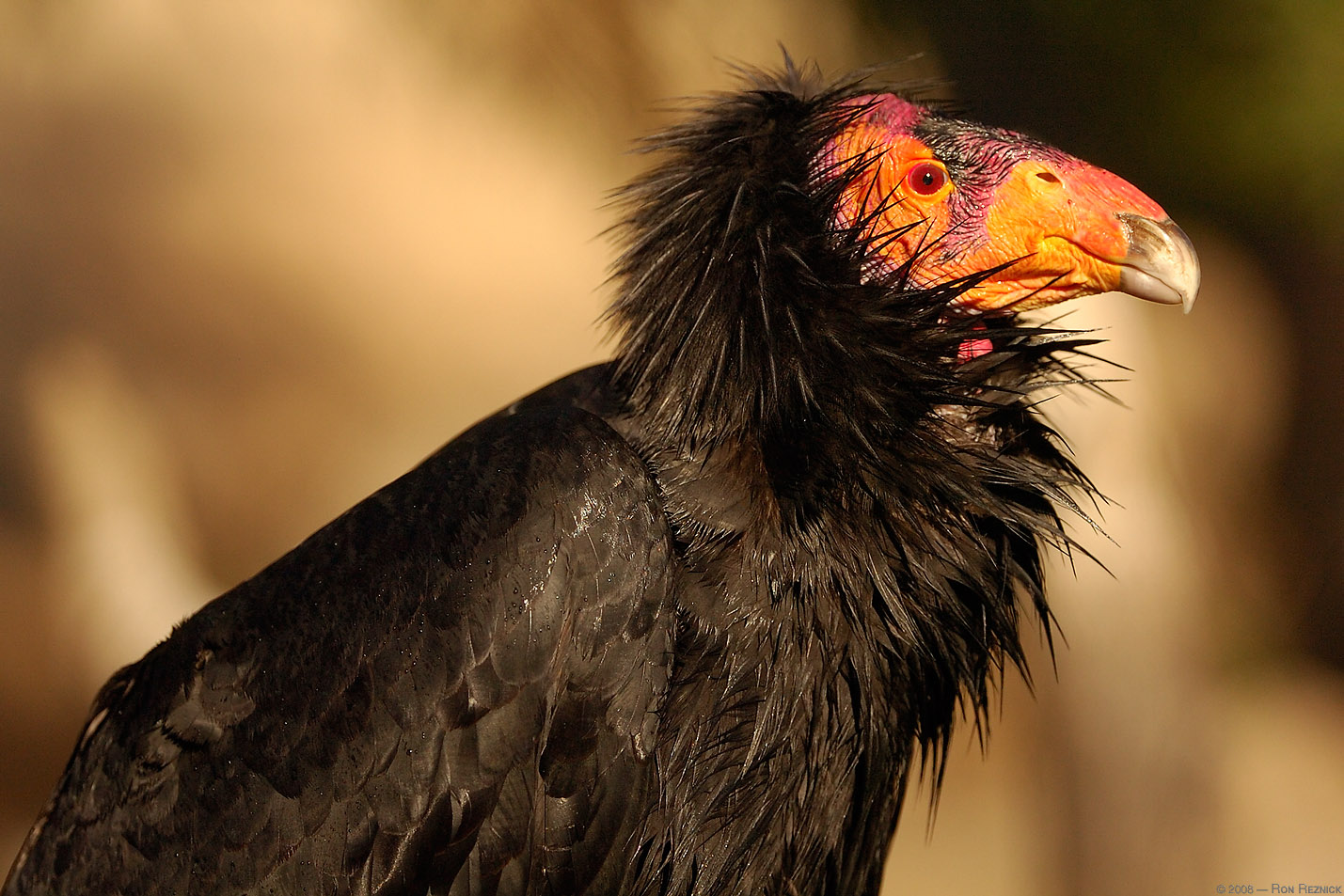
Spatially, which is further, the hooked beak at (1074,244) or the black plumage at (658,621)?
the hooked beak at (1074,244)

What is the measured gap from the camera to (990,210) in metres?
1.99

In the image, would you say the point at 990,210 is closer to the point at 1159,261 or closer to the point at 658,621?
the point at 1159,261

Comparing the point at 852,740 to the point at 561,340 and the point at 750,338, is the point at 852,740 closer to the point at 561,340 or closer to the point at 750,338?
the point at 750,338

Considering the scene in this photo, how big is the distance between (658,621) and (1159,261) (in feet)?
3.60

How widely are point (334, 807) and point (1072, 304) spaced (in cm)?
461

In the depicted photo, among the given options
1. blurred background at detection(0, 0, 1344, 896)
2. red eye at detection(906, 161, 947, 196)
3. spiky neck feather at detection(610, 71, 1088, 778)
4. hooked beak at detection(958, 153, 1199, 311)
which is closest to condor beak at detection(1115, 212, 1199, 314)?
hooked beak at detection(958, 153, 1199, 311)

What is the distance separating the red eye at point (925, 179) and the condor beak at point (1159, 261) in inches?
12.8

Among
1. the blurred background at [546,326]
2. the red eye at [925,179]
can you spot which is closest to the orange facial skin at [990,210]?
the red eye at [925,179]

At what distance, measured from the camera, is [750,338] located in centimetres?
184

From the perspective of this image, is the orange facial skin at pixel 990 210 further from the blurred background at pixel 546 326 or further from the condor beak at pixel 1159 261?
the blurred background at pixel 546 326

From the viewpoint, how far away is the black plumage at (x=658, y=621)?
164cm

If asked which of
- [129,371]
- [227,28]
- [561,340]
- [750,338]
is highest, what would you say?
[227,28]

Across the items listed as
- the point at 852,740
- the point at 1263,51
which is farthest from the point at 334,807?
the point at 1263,51

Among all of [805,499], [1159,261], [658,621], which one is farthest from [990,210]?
[658,621]
